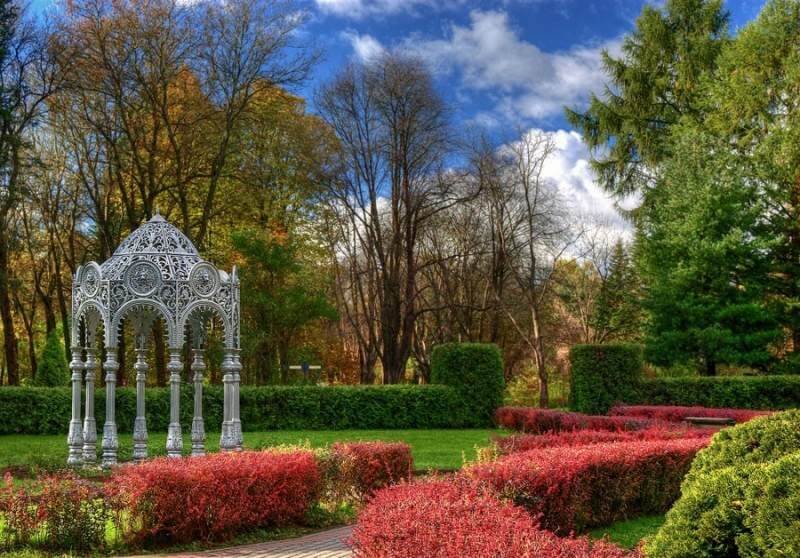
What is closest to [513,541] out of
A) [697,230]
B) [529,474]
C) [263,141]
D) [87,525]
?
[529,474]

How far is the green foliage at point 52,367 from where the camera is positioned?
25219mm

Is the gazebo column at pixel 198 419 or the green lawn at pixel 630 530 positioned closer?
the green lawn at pixel 630 530

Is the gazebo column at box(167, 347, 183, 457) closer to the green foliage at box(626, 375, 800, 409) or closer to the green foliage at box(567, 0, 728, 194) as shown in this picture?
the green foliage at box(626, 375, 800, 409)

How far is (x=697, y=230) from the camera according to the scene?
2595 centimetres

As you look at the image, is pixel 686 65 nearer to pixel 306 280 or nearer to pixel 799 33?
pixel 799 33

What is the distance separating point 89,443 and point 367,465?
5748 millimetres

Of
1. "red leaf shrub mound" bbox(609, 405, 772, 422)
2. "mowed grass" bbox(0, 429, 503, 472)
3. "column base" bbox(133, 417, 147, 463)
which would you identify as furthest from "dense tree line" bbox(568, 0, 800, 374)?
"column base" bbox(133, 417, 147, 463)

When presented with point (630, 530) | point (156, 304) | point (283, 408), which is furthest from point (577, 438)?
point (283, 408)

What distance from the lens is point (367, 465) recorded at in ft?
32.2

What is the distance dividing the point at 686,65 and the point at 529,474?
88.9 feet

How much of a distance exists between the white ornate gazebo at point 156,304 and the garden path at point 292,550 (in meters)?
4.81

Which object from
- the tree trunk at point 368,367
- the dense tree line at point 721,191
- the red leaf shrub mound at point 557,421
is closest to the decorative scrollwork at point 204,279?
the red leaf shrub mound at point 557,421

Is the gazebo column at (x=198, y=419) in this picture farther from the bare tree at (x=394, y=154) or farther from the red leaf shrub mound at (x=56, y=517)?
the bare tree at (x=394, y=154)

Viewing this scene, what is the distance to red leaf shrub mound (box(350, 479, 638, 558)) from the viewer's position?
4223 millimetres
